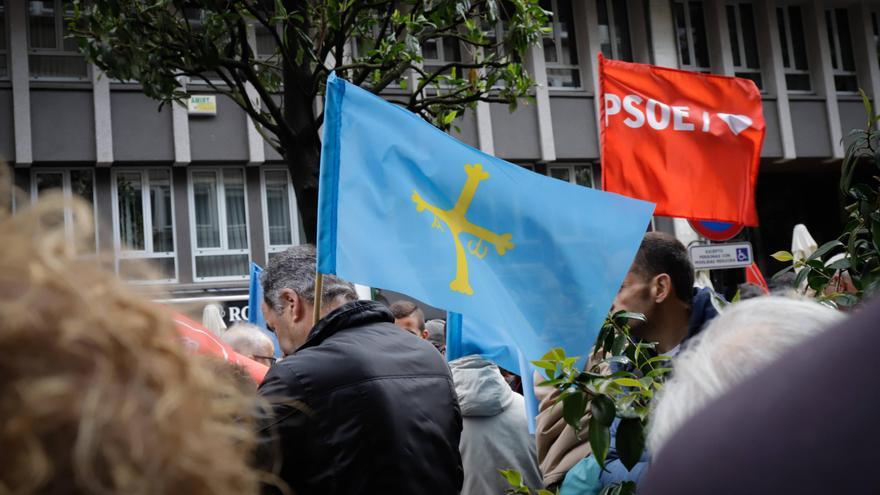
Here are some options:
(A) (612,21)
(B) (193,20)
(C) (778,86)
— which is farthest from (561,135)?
(B) (193,20)

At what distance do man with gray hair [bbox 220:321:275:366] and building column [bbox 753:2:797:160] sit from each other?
1900cm

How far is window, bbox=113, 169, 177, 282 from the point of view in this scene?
1803cm

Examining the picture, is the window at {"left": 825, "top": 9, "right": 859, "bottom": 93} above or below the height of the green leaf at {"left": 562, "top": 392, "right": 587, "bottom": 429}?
above

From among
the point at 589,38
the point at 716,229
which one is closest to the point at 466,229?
the point at 716,229

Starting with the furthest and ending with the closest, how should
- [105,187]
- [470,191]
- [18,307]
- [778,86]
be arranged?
[778,86]
[105,187]
[470,191]
[18,307]

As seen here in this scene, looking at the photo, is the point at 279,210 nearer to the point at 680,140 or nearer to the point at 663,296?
the point at 680,140

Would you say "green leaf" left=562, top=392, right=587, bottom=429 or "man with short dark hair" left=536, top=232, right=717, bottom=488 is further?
"man with short dark hair" left=536, top=232, right=717, bottom=488

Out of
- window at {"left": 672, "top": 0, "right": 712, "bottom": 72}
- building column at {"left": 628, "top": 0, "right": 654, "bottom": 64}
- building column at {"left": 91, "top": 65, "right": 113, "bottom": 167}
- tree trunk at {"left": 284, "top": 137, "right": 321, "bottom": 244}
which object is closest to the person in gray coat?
tree trunk at {"left": 284, "top": 137, "right": 321, "bottom": 244}

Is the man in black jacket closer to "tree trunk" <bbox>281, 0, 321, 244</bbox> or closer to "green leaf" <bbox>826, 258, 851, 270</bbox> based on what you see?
"green leaf" <bbox>826, 258, 851, 270</bbox>

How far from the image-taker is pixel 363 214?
3863 millimetres

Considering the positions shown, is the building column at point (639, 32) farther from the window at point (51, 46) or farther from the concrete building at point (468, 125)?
the window at point (51, 46)

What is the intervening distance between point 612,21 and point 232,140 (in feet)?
30.3

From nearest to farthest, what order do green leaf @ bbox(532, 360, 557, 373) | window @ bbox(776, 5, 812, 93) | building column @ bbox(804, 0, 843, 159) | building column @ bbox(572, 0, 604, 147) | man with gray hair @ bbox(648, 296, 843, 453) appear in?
man with gray hair @ bbox(648, 296, 843, 453) < green leaf @ bbox(532, 360, 557, 373) < building column @ bbox(572, 0, 604, 147) < building column @ bbox(804, 0, 843, 159) < window @ bbox(776, 5, 812, 93)

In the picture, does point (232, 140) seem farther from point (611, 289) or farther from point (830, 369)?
point (830, 369)
